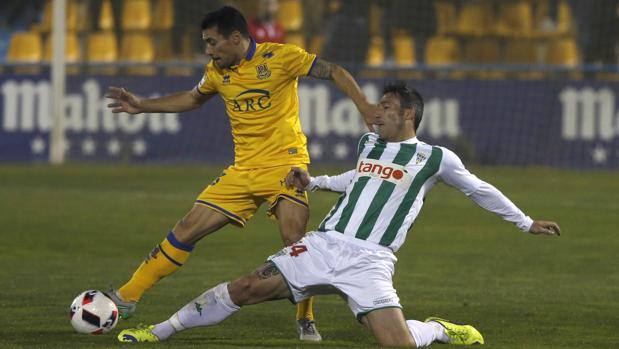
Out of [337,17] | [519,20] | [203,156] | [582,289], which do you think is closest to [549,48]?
[519,20]

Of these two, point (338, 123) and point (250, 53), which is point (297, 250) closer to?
point (250, 53)

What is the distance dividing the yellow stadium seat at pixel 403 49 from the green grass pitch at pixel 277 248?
3242 mm

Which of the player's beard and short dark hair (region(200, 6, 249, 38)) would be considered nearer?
the player's beard

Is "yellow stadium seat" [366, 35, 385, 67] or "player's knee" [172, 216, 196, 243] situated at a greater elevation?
"player's knee" [172, 216, 196, 243]

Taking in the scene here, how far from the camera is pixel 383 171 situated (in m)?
7.48

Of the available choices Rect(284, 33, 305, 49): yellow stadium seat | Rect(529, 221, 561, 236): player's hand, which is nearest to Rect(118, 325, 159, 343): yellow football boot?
Rect(529, 221, 561, 236): player's hand

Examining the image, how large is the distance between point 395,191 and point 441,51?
16613mm

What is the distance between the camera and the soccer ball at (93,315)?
306 inches

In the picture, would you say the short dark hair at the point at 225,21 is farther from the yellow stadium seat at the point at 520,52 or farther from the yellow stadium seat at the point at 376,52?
the yellow stadium seat at the point at 376,52

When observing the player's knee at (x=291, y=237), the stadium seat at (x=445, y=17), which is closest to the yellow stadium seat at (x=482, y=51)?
the stadium seat at (x=445, y=17)

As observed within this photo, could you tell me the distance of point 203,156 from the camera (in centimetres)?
2230

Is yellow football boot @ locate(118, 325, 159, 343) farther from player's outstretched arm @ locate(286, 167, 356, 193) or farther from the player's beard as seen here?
the player's beard

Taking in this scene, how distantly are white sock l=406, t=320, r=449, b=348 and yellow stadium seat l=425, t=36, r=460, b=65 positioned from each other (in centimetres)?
1607

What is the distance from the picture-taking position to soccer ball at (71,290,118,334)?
7.78 metres
